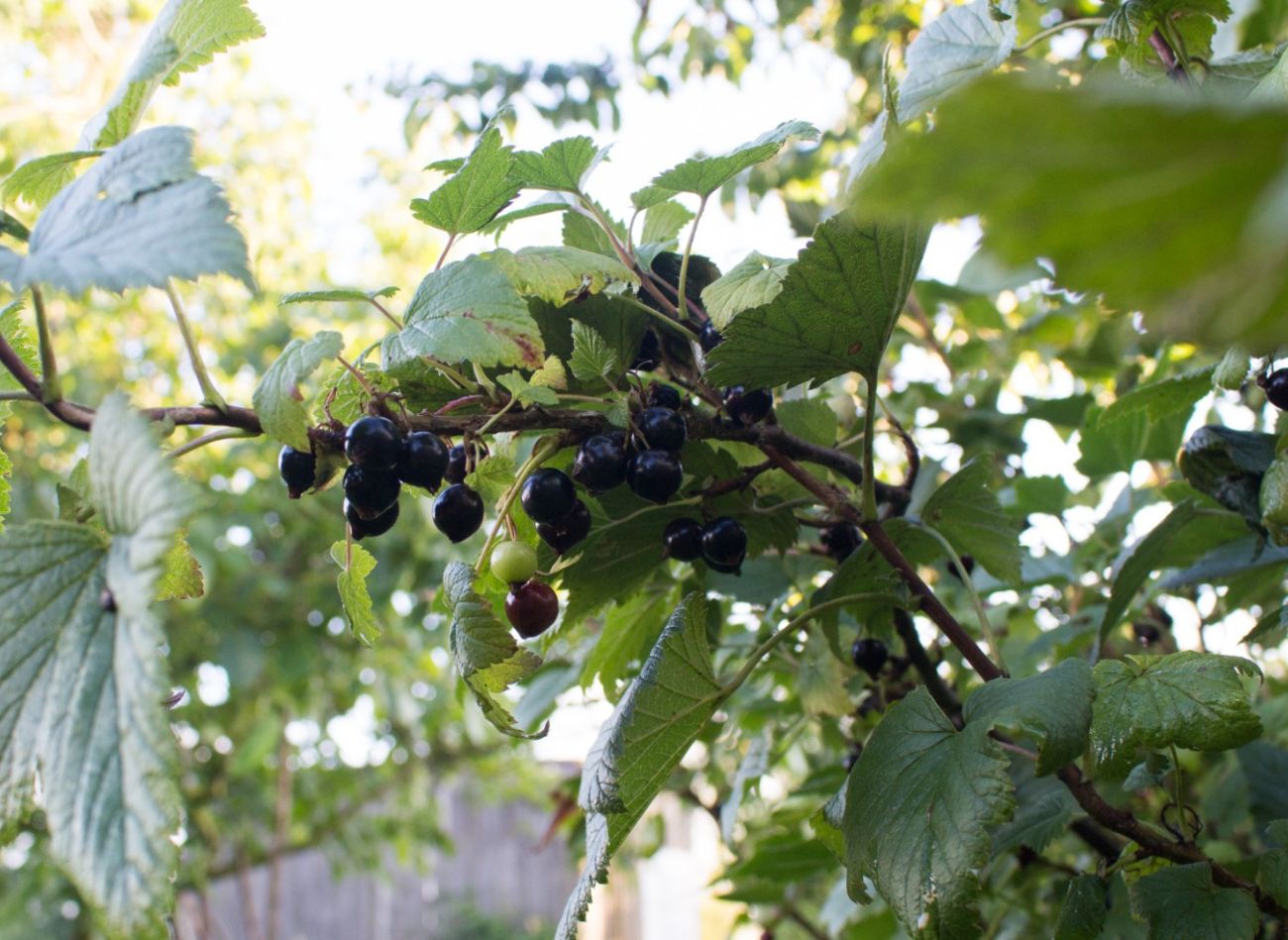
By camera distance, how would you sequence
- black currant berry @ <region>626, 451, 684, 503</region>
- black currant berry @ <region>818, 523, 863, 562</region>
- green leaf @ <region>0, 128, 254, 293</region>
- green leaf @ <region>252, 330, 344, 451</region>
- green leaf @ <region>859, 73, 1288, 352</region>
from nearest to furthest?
green leaf @ <region>859, 73, 1288, 352</region> < green leaf @ <region>0, 128, 254, 293</region> < green leaf @ <region>252, 330, 344, 451</region> < black currant berry @ <region>626, 451, 684, 503</region> < black currant berry @ <region>818, 523, 863, 562</region>

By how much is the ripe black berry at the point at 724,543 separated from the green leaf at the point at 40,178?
47 cm

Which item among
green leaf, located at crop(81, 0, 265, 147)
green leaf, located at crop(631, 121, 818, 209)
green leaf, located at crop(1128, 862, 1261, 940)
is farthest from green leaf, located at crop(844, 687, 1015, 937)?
green leaf, located at crop(81, 0, 265, 147)

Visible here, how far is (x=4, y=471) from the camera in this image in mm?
686

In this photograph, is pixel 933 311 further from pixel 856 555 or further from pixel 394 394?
pixel 394 394

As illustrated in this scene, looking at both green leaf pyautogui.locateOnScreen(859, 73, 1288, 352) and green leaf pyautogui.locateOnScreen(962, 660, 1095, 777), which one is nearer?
green leaf pyautogui.locateOnScreen(859, 73, 1288, 352)

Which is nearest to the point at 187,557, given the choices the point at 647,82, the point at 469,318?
the point at 469,318

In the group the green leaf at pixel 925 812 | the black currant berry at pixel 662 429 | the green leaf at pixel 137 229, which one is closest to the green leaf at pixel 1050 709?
the green leaf at pixel 925 812

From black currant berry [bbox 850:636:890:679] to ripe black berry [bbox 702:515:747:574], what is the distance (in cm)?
24

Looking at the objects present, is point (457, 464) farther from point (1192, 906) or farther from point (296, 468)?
point (1192, 906)

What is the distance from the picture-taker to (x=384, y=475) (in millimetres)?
624

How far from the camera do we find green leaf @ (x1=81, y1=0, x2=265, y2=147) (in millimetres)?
625

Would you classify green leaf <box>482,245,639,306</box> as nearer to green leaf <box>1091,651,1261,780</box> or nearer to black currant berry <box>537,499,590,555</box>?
black currant berry <box>537,499,590,555</box>

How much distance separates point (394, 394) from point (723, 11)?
8.65 ft

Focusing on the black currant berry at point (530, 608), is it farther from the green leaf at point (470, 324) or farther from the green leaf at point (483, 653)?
the green leaf at point (470, 324)
